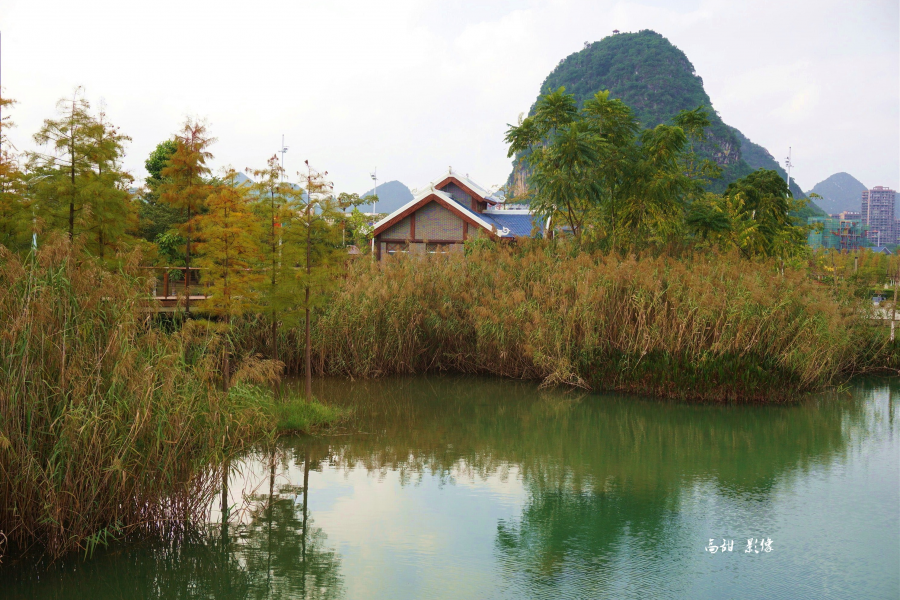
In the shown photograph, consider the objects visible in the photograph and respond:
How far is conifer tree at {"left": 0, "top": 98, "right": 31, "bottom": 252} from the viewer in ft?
29.5

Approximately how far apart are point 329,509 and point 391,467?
1.51m

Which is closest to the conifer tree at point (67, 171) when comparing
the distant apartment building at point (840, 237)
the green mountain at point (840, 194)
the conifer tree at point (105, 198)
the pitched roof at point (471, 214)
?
the conifer tree at point (105, 198)

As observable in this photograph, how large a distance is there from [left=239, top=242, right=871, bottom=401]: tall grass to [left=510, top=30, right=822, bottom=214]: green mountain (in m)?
51.9

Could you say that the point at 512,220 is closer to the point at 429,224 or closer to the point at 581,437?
the point at 429,224

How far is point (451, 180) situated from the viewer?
3325cm

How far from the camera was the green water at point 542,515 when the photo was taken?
557 cm

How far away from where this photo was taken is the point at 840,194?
635ft

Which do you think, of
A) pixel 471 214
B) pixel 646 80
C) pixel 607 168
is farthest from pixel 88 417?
pixel 646 80

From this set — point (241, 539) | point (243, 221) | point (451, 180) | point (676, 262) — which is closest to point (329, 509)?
point (241, 539)

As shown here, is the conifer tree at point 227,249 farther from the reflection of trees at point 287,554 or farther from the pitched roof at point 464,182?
the pitched roof at point 464,182

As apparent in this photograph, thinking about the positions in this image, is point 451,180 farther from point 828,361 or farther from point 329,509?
point 329,509

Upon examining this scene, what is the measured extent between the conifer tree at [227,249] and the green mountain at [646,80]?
5781cm

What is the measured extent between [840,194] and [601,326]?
8075 inches

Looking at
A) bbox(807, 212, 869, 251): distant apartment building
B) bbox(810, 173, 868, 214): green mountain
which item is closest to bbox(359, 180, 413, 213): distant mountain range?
bbox(807, 212, 869, 251): distant apartment building
